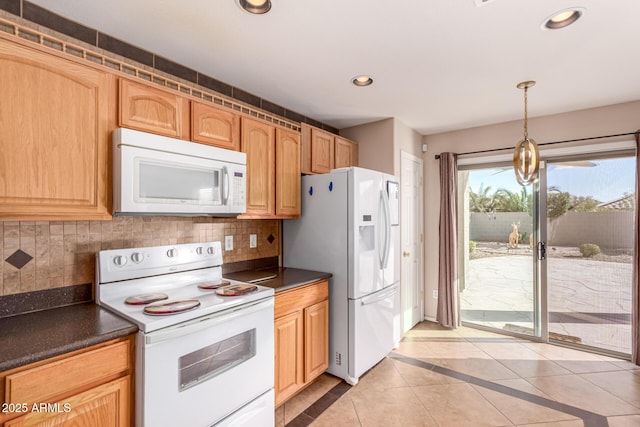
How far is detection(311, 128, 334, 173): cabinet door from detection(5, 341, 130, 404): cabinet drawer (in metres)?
2.08

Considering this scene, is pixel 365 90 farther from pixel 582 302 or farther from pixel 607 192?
pixel 582 302

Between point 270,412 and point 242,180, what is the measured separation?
1.49 metres

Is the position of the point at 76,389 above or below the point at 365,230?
below

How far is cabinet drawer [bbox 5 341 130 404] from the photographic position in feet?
3.51

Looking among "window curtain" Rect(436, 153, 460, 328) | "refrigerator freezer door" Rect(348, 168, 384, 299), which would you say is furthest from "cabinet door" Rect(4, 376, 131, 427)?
"window curtain" Rect(436, 153, 460, 328)

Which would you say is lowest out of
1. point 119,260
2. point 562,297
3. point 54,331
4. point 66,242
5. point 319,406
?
point 319,406

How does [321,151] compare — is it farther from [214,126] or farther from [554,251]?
[554,251]

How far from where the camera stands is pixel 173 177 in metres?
1.76

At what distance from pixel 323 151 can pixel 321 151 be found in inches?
1.4

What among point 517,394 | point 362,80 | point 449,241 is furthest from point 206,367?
point 449,241

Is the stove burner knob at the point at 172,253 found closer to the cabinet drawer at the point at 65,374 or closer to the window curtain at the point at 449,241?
the cabinet drawer at the point at 65,374

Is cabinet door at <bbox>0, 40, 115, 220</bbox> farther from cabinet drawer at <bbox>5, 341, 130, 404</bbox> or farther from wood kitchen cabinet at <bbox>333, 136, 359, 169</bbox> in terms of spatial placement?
wood kitchen cabinet at <bbox>333, 136, 359, 169</bbox>

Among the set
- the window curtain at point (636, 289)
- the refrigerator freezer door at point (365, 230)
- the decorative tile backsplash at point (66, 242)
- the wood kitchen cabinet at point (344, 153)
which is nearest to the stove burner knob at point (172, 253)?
the decorative tile backsplash at point (66, 242)

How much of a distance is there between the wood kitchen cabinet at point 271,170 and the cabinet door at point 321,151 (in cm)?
28
